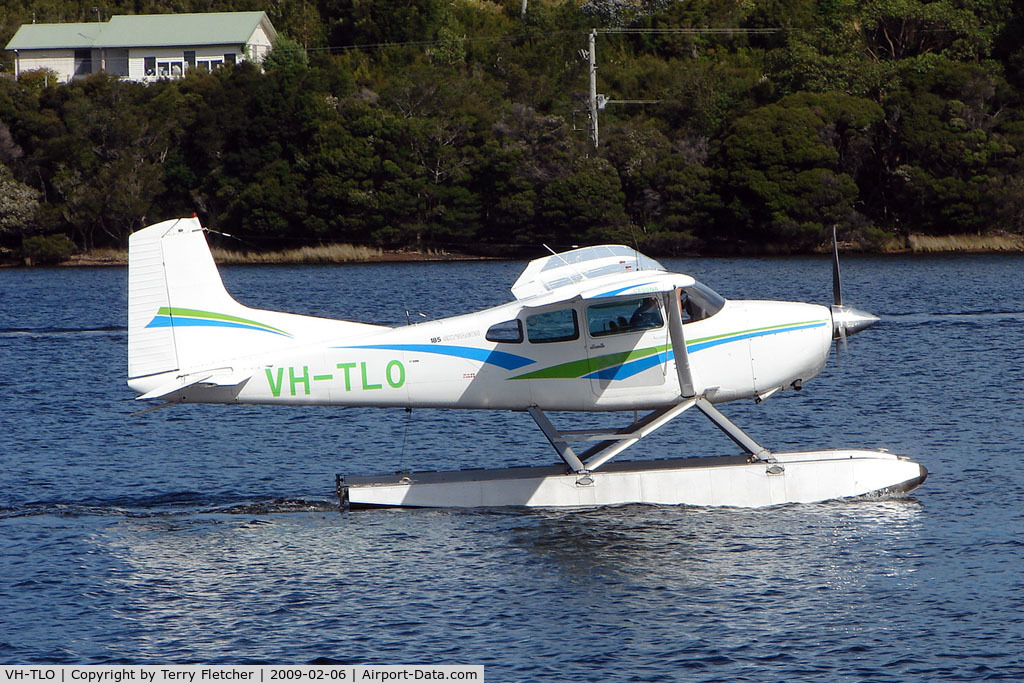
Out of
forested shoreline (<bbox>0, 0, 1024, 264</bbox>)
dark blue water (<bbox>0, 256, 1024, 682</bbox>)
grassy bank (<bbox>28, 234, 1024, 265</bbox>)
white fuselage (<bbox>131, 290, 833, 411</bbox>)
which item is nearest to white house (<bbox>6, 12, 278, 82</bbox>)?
forested shoreline (<bbox>0, 0, 1024, 264</bbox>)

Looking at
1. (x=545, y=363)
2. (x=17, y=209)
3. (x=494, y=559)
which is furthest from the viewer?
(x=17, y=209)

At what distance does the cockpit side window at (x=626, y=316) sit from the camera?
1541 cm

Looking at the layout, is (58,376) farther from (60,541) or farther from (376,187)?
(376,187)

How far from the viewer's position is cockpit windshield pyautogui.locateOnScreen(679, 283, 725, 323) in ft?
50.9

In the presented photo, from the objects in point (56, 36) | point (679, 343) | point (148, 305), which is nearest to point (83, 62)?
point (56, 36)

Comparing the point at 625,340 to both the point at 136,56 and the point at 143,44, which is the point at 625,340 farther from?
the point at 136,56

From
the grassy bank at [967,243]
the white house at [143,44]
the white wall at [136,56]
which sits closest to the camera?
the grassy bank at [967,243]

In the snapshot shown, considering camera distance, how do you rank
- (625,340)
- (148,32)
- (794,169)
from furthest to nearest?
→ (148,32) < (794,169) < (625,340)

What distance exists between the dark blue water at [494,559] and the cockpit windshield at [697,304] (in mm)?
2617

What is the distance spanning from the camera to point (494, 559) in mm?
14391

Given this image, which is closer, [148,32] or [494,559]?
[494,559]

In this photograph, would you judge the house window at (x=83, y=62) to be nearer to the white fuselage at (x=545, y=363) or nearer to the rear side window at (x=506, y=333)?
the white fuselage at (x=545, y=363)
